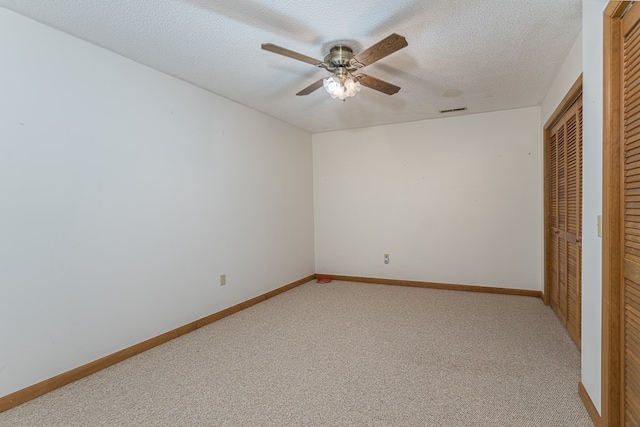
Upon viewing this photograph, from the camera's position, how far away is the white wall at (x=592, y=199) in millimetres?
1624

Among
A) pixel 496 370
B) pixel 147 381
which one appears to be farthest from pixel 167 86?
pixel 496 370

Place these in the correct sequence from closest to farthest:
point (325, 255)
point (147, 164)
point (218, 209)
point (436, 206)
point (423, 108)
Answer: point (147, 164), point (218, 209), point (423, 108), point (436, 206), point (325, 255)

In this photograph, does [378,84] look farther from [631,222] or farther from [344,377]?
[344,377]

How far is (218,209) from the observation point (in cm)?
346

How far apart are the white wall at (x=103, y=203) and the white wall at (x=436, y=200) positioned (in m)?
1.73

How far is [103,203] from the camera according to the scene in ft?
8.02

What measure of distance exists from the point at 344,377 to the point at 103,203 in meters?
2.16

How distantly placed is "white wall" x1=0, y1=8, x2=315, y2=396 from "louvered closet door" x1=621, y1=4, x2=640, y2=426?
3076 mm

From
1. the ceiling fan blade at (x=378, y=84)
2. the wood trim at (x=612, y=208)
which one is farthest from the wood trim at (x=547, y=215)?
the wood trim at (x=612, y=208)

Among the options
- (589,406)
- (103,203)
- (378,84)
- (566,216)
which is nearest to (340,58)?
(378,84)

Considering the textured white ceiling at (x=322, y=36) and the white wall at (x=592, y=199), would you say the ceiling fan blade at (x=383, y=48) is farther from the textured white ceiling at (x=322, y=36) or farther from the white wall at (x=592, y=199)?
the white wall at (x=592, y=199)

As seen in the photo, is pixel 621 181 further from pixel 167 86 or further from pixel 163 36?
pixel 167 86

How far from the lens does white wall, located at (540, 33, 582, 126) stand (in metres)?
2.32

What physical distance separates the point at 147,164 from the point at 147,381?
1.67 meters
